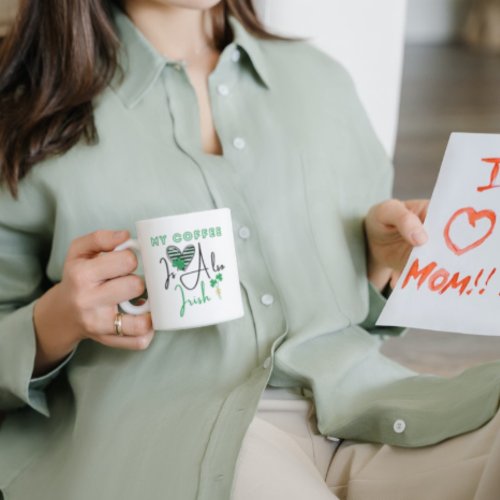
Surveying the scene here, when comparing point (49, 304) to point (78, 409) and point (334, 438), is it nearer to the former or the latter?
point (78, 409)

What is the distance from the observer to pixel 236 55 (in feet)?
3.98

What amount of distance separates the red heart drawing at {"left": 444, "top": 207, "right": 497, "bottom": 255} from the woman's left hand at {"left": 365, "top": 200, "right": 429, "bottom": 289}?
41 mm

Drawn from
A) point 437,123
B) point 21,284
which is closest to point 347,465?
point 21,284

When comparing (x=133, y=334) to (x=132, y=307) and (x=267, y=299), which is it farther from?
(x=267, y=299)

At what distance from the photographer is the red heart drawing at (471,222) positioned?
1.01 metres

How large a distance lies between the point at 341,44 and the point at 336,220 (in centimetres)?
39

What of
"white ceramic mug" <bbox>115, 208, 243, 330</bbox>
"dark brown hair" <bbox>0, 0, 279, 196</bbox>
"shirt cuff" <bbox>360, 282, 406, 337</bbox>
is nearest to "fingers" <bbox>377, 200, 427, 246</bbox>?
"shirt cuff" <bbox>360, 282, 406, 337</bbox>

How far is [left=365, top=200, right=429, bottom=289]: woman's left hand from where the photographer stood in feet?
3.61

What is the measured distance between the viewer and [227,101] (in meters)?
1.19

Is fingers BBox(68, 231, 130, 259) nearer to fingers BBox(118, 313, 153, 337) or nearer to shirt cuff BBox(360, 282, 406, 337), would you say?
fingers BBox(118, 313, 153, 337)

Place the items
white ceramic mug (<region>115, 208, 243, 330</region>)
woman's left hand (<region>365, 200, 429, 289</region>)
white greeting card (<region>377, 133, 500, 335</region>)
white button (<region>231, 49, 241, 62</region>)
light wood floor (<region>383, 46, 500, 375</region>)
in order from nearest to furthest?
white ceramic mug (<region>115, 208, 243, 330</region>), white greeting card (<region>377, 133, 500, 335</region>), woman's left hand (<region>365, 200, 429, 289</region>), white button (<region>231, 49, 241, 62</region>), light wood floor (<region>383, 46, 500, 375</region>)

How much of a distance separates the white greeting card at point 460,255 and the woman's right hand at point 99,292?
0.84ft

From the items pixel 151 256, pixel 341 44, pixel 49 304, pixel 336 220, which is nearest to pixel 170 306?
pixel 151 256

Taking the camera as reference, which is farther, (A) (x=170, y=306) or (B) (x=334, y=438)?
(B) (x=334, y=438)
